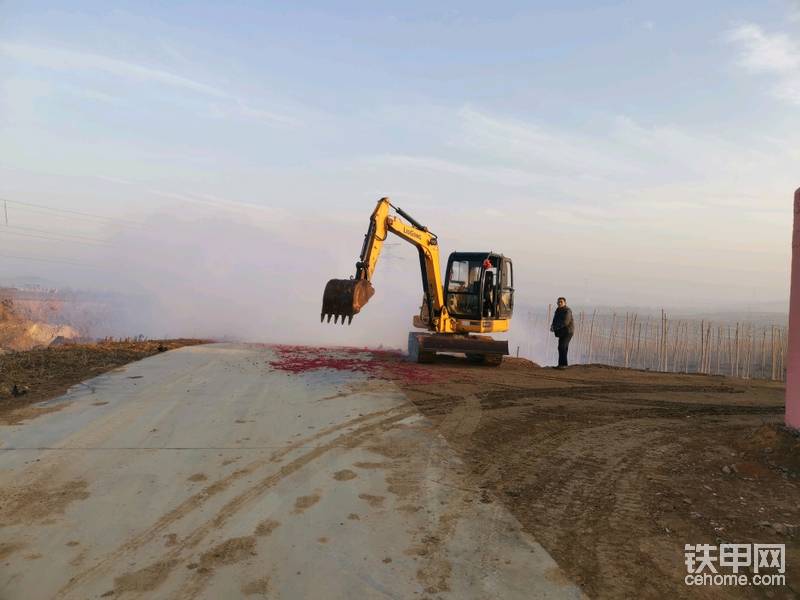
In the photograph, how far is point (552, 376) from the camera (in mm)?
13297

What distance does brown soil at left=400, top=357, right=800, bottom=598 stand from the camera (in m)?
3.98

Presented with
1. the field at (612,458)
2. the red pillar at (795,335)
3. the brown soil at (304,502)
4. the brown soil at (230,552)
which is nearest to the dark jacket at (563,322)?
the field at (612,458)

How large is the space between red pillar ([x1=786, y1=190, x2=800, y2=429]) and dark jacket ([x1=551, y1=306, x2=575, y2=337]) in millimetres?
8708

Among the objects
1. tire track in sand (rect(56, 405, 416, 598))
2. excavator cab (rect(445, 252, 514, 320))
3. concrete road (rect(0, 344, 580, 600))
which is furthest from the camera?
excavator cab (rect(445, 252, 514, 320))

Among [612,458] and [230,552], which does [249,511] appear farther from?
[612,458]

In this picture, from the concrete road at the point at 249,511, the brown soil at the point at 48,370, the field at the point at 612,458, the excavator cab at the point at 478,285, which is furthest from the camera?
the excavator cab at the point at 478,285

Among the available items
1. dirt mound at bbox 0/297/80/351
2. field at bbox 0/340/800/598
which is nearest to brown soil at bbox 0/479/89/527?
field at bbox 0/340/800/598

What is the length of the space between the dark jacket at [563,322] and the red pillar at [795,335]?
871cm

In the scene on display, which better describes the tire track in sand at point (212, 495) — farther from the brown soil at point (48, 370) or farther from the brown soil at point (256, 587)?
the brown soil at point (48, 370)

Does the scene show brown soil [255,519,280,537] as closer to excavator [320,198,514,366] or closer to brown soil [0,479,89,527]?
brown soil [0,479,89,527]

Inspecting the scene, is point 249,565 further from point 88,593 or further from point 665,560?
point 665,560

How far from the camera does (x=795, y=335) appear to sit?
6.27m

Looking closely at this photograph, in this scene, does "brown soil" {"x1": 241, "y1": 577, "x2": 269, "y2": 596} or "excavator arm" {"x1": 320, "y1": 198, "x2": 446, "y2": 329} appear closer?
"brown soil" {"x1": 241, "y1": 577, "x2": 269, "y2": 596}

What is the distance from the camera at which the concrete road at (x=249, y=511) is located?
12.0 feet
